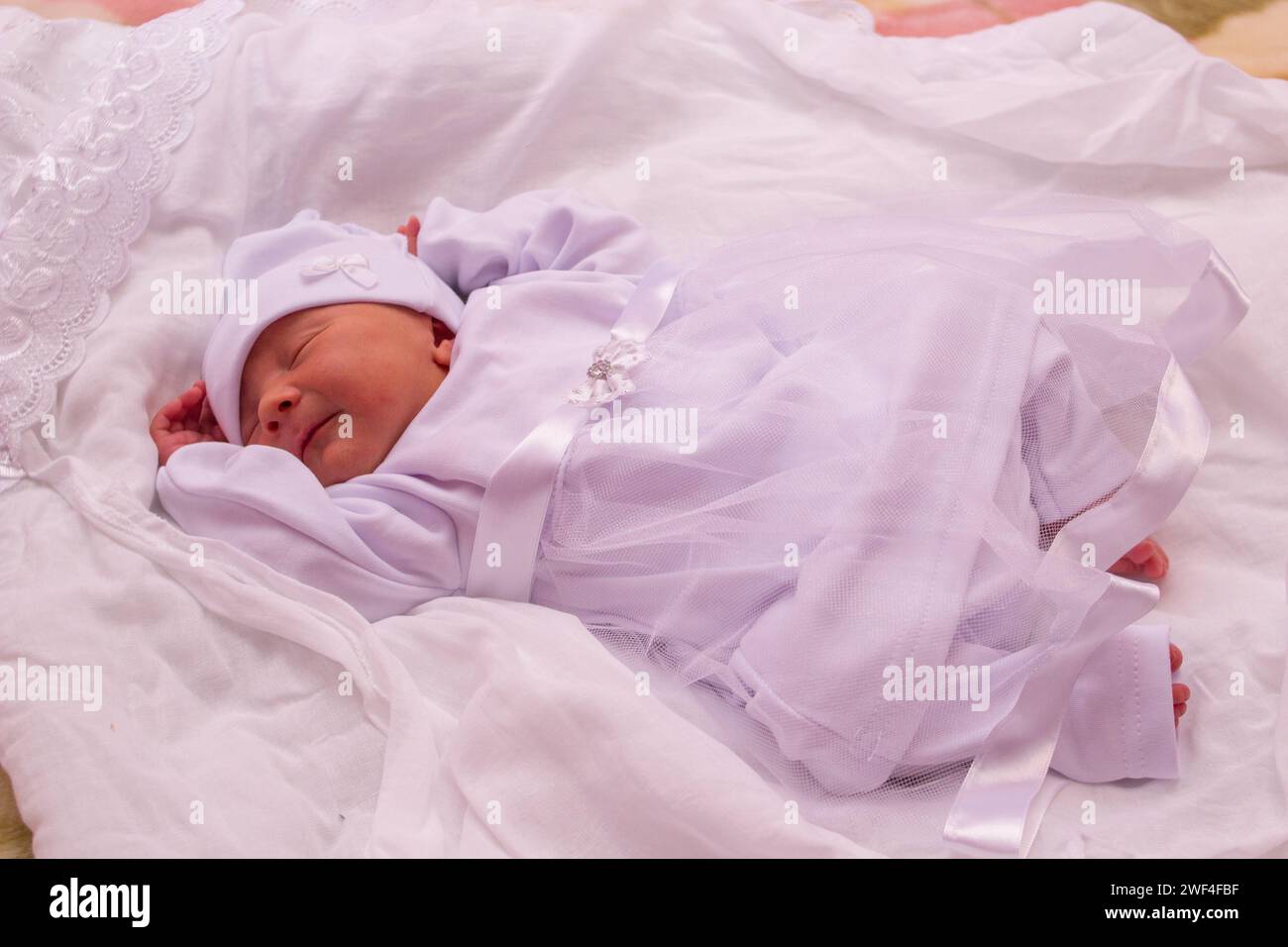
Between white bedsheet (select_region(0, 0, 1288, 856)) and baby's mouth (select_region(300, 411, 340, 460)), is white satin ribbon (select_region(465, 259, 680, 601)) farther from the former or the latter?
baby's mouth (select_region(300, 411, 340, 460))

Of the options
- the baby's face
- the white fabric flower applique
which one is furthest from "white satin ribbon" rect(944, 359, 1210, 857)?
the baby's face

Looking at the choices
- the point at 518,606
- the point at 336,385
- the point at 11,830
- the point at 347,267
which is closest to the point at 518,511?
the point at 518,606

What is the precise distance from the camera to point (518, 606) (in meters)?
1.31

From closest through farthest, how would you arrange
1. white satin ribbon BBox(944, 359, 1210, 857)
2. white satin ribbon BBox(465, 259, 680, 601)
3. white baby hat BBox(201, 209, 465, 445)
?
white satin ribbon BBox(944, 359, 1210, 857) → white satin ribbon BBox(465, 259, 680, 601) → white baby hat BBox(201, 209, 465, 445)

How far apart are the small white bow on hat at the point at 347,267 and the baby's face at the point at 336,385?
0.11ft

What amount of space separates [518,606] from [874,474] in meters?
0.40

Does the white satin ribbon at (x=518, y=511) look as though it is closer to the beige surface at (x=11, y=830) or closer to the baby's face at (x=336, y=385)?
the baby's face at (x=336, y=385)

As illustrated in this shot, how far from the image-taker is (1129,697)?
116 centimetres

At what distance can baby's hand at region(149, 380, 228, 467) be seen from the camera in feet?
4.73

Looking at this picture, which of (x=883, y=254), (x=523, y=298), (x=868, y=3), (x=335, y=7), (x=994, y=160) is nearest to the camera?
(x=883, y=254)

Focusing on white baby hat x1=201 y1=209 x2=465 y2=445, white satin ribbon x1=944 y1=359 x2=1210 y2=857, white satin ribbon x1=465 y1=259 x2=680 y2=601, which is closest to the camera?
white satin ribbon x1=944 y1=359 x2=1210 y2=857

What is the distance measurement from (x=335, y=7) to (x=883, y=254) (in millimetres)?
974
